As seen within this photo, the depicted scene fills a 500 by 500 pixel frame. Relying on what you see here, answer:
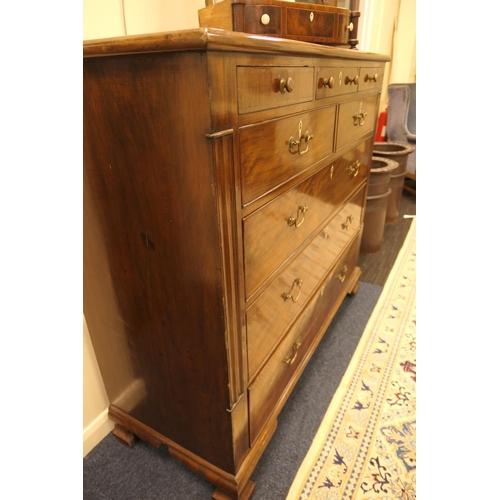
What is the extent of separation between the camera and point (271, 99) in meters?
0.84

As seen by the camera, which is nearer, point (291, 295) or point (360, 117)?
point (291, 295)

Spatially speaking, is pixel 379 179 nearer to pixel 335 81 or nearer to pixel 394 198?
pixel 394 198

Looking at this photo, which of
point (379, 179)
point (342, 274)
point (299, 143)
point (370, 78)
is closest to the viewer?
point (299, 143)

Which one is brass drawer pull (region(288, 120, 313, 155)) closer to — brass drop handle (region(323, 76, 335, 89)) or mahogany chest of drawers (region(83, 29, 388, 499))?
mahogany chest of drawers (region(83, 29, 388, 499))

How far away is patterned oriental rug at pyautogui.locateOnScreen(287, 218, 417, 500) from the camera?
1230 mm

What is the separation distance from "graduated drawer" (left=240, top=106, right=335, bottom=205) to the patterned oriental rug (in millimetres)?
1048

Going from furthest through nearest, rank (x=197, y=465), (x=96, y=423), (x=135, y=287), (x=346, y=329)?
(x=346, y=329)
(x=96, y=423)
(x=197, y=465)
(x=135, y=287)

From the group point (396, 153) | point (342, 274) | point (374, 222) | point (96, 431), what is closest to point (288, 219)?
point (342, 274)

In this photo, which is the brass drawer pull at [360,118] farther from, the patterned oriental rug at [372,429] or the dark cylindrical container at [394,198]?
the dark cylindrical container at [394,198]

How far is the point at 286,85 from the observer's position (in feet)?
2.87

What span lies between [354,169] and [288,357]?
0.94 metres
